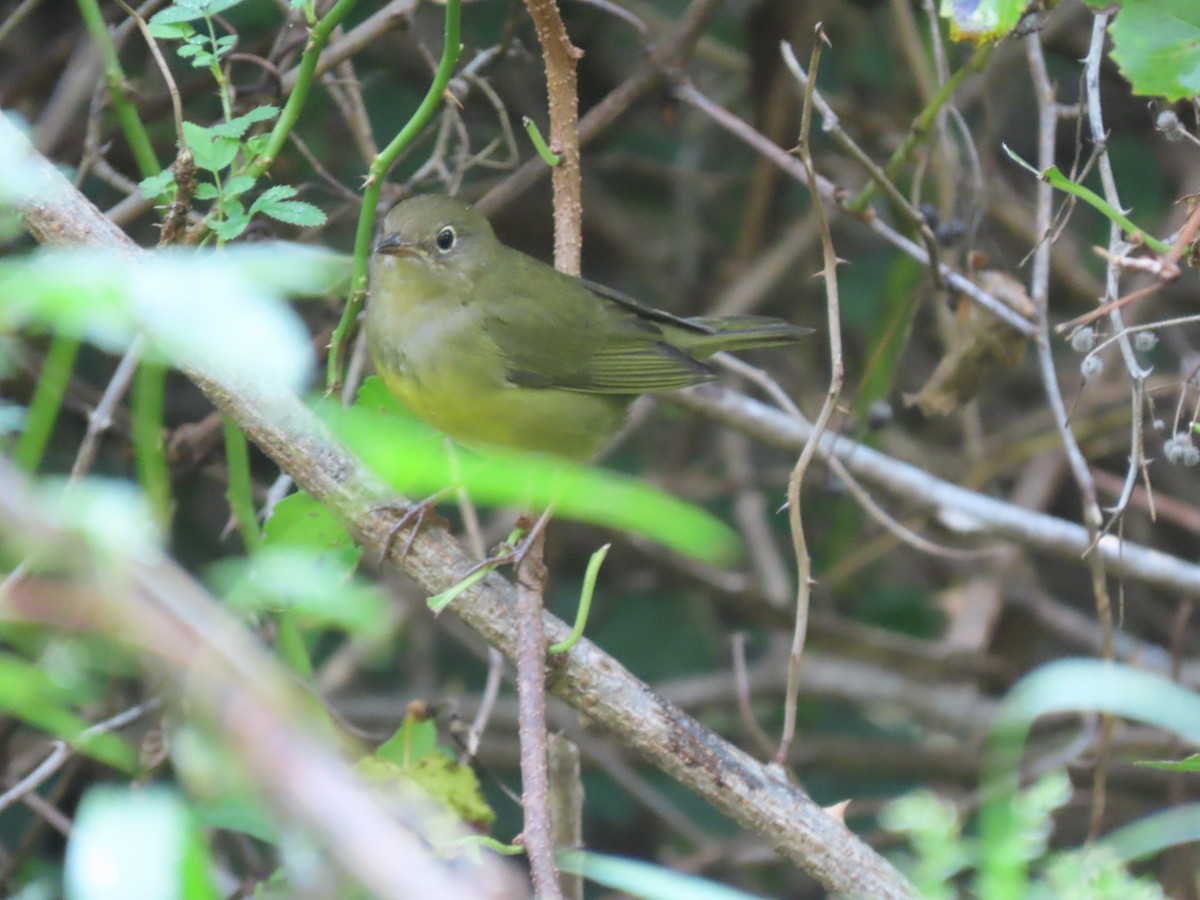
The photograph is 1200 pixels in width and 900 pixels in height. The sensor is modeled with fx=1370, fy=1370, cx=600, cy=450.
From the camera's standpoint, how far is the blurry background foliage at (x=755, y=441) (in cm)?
401

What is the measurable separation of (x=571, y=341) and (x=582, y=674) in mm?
1674

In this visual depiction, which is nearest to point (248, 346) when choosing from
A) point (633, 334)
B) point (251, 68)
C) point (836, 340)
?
point (836, 340)

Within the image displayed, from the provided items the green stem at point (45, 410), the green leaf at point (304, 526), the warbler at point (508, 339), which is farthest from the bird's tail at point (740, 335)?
the green stem at point (45, 410)

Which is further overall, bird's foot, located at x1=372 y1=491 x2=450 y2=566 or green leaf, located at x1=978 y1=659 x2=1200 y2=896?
bird's foot, located at x1=372 y1=491 x2=450 y2=566

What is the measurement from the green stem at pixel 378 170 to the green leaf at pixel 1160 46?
1.06 m

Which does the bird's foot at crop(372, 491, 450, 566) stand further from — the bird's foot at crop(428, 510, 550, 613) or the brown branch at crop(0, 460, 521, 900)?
the brown branch at crop(0, 460, 521, 900)

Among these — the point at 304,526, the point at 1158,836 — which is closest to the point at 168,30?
the point at 304,526

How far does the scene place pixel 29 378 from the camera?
3.83m

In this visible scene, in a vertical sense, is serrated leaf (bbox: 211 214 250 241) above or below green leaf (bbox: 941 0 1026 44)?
below

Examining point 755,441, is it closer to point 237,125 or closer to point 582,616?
point 582,616

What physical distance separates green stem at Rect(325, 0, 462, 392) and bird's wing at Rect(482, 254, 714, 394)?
1055 mm

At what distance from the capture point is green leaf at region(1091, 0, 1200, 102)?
218 centimetres

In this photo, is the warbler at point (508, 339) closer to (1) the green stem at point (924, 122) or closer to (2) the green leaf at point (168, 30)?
(1) the green stem at point (924, 122)

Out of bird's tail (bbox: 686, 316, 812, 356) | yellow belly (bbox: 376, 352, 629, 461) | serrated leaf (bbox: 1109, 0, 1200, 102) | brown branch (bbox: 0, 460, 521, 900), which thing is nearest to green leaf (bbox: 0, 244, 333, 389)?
brown branch (bbox: 0, 460, 521, 900)
